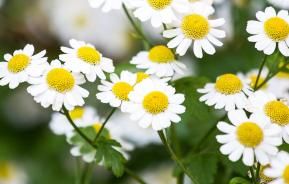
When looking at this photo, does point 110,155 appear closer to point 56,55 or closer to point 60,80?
point 60,80

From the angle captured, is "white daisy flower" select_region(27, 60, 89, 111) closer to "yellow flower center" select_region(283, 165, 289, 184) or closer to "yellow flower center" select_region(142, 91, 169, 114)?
"yellow flower center" select_region(142, 91, 169, 114)

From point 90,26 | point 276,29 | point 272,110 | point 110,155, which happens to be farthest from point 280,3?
point 90,26

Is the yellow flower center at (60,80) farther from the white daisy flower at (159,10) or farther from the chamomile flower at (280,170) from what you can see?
the chamomile flower at (280,170)

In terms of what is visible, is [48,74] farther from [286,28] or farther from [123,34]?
[123,34]

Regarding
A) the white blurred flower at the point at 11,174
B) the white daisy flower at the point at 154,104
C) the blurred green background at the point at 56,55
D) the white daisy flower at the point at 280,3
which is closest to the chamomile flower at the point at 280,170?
the white daisy flower at the point at 154,104

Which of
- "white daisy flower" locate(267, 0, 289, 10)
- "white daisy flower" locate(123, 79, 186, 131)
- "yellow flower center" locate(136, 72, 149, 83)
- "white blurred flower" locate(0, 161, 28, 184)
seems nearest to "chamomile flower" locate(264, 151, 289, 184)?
"white daisy flower" locate(123, 79, 186, 131)

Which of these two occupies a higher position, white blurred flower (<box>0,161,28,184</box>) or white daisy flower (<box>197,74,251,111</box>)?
white daisy flower (<box>197,74,251,111</box>)

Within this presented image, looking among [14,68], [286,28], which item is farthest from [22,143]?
[286,28]
